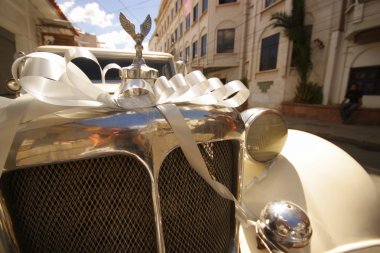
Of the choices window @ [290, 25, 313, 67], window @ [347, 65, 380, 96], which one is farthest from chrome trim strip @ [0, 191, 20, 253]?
window @ [290, 25, 313, 67]

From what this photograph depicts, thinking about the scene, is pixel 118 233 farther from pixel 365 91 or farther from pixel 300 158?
pixel 365 91

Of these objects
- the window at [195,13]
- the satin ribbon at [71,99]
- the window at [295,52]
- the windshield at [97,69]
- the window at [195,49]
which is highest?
the window at [195,13]

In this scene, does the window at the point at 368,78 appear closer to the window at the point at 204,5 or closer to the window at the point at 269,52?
the window at the point at 269,52

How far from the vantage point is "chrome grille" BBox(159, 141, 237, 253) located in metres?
0.79

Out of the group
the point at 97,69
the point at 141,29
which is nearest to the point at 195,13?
the point at 97,69

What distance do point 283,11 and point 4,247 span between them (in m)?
12.4

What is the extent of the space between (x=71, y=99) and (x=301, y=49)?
34.8 ft

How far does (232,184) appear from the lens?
97 centimetres

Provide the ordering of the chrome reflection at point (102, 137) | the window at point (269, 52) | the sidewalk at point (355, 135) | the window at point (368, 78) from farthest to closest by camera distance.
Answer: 1. the window at point (269, 52)
2. the window at point (368, 78)
3. the sidewalk at point (355, 135)
4. the chrome reflection at point (102, 137)

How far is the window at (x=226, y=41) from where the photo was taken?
14.1 m

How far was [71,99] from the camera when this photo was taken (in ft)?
2.24

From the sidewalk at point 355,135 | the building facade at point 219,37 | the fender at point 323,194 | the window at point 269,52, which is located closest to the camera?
the fender at point 323,194

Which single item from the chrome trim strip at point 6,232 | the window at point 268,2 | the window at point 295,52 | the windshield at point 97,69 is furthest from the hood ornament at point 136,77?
the window at point 268,2

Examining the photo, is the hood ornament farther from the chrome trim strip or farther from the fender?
the fender
